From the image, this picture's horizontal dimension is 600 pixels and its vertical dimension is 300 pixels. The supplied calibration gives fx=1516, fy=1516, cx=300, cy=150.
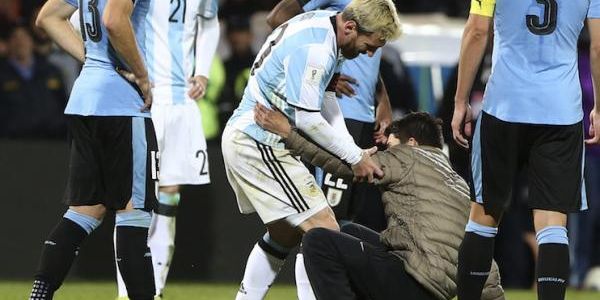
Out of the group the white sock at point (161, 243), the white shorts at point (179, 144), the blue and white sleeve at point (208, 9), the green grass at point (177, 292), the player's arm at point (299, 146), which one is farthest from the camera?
the green grass at point (177, 292)

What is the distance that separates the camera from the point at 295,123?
6906mm

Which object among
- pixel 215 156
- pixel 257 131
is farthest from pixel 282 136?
pixel 215 156

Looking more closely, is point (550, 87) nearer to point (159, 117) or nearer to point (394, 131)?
point (394, 131)

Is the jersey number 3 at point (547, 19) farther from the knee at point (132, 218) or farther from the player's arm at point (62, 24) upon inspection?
the player's arm at point (62, 24)

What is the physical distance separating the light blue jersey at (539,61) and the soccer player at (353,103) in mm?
1440

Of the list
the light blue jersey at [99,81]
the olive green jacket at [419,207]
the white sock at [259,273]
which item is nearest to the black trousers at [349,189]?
the white sock at [259,273]

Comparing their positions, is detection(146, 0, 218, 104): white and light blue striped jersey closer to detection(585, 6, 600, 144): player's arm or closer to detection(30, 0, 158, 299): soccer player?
detection(30, 0, 158, 299): soccer player

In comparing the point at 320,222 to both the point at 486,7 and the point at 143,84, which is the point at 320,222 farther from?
the point at 486,7

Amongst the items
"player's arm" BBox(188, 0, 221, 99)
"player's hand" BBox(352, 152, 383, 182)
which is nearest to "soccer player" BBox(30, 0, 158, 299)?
"player's hand" BBox(352, 152, 383, 182)

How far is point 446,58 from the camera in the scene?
14.2m

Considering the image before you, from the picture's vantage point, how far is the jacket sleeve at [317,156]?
694 cm

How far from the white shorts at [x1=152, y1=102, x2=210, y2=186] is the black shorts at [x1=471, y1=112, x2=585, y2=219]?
263 cm

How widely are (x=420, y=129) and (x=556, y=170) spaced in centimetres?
68

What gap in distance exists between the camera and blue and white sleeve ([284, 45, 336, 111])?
6.75 meters
